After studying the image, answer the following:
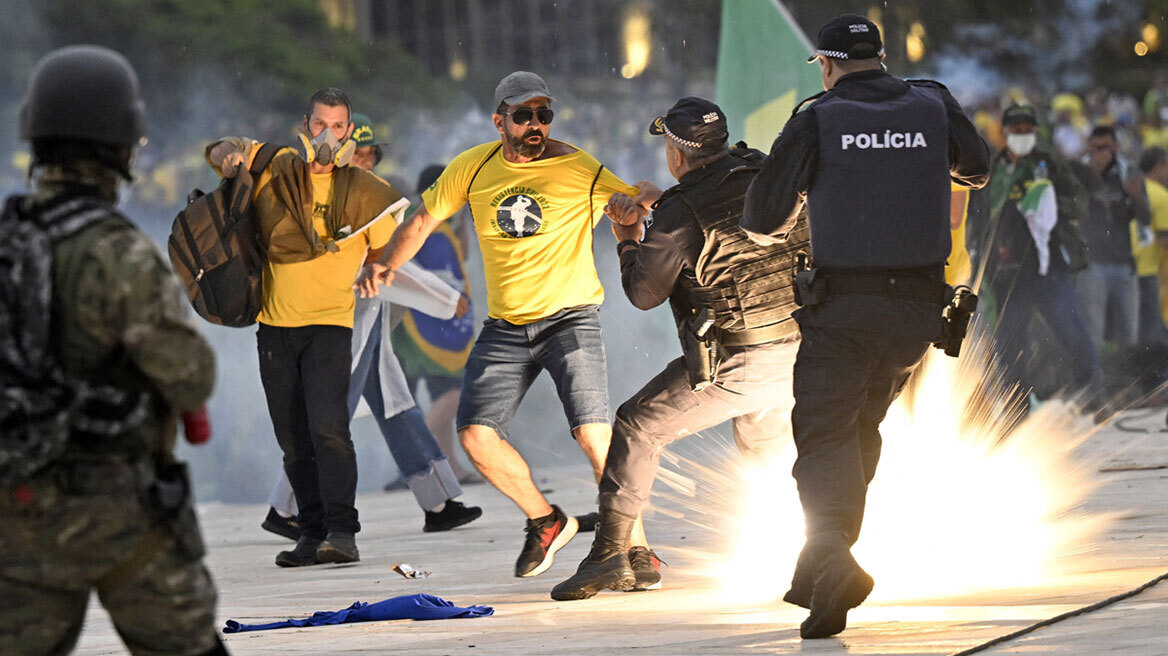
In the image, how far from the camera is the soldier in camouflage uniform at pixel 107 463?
Answer: 357cm

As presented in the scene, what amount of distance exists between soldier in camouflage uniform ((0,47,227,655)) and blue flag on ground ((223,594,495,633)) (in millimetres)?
2545

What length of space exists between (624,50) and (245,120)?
17.8 ft

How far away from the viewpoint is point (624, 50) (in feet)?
67.2

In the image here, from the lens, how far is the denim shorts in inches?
279

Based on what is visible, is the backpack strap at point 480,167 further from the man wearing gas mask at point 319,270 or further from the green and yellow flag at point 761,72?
the green and yellow flag at point 761,72

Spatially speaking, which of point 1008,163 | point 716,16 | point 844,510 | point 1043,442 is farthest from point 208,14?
point 844,510

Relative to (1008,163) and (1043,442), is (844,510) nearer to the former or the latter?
(1043,442)

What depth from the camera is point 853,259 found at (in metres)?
5.50

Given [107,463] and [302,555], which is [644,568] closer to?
[302,555]

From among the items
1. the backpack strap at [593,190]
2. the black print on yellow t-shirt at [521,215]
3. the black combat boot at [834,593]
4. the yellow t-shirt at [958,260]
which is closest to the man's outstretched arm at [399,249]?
the black print on yellow t-shirt at [521,215]

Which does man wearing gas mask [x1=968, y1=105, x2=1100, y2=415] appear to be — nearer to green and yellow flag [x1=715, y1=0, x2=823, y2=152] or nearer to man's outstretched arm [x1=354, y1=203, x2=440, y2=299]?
green and yellow flag [x1=715, y1=0, x2=823, y2=152]

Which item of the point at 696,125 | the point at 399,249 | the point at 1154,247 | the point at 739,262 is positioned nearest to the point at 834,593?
the point at 739,262

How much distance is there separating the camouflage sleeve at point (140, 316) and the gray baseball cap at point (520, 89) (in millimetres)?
3697

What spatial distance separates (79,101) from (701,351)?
297cm
